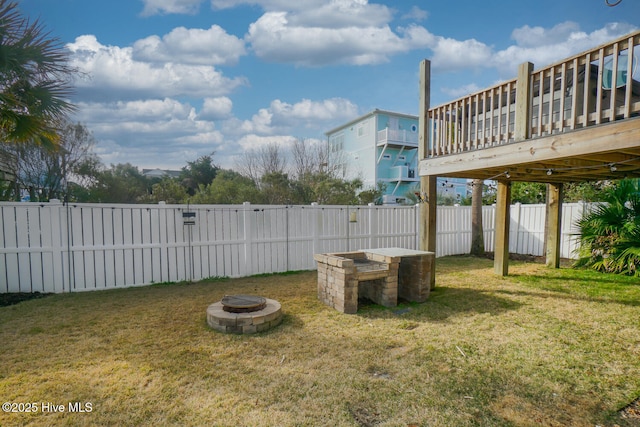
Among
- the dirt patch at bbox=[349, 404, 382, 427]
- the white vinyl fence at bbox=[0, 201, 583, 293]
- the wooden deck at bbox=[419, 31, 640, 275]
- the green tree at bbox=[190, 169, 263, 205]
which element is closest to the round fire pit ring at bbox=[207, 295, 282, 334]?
the dirt patch at bbox=[349, 404, 382, 427]

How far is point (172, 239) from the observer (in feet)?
20.6

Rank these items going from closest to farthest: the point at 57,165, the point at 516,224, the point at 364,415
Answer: the point at 364,415
the point at 516,224
the point at 57,165

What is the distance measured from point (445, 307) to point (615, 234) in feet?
17.1

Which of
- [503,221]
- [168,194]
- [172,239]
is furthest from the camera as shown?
[168,194]

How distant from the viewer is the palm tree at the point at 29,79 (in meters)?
4.31

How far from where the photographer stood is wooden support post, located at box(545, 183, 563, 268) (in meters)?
7.38

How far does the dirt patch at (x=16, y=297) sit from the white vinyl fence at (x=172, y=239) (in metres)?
0.13

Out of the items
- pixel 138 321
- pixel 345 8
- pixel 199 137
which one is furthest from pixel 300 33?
pixel 199 137

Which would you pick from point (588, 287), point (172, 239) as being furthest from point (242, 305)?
point (588, 287)

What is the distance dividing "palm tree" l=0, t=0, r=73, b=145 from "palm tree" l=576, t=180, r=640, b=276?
1054cm

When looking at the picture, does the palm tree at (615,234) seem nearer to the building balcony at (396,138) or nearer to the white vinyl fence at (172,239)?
the white vinyl fence at (172,239)

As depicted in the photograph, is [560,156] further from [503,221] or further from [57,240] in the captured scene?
[57,240]

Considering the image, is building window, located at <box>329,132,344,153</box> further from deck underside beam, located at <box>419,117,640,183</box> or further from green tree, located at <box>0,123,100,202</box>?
deck underside beam, located at <box>419,117,640,183</box>

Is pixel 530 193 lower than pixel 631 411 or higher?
higher
